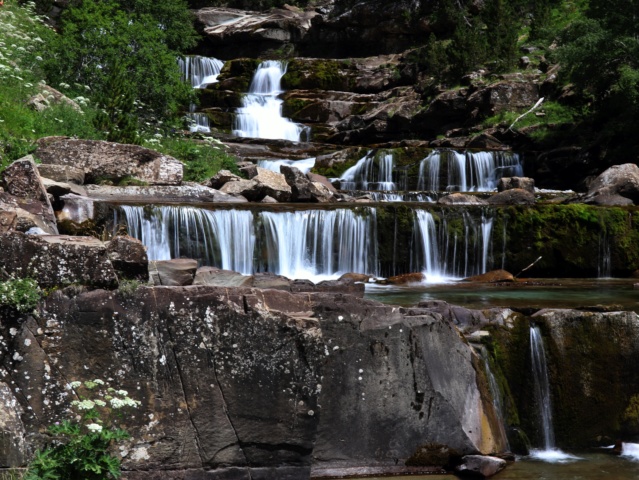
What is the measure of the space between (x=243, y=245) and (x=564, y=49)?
567 inches

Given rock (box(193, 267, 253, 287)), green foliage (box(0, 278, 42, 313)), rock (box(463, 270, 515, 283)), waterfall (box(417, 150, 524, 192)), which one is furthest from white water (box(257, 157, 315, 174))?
green foliage (box(0, 278, 42, 313))

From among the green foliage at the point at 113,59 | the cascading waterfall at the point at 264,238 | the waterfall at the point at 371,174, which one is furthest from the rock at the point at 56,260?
the waterfall at the point at 371,174

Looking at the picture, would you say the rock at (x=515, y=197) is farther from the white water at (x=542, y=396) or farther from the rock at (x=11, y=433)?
the rock at (x=11, y=433)

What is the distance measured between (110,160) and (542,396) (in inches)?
437

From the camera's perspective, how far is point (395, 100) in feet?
103

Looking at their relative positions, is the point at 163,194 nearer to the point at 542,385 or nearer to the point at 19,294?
the point at 542,385

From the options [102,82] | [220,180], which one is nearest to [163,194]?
[220,180]

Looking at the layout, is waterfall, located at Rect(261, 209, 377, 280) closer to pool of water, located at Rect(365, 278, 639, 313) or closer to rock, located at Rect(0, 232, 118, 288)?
pool of water, located at Rect(365, 278, 639, 313)

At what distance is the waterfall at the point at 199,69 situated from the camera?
3519cm

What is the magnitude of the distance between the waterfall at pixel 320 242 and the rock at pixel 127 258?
755cm

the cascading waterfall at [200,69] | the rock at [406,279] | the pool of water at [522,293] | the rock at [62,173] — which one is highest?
the cascading waterfall at [200,69]

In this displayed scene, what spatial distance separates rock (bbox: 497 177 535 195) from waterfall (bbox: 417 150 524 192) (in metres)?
1.56

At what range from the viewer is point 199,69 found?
1414 inches

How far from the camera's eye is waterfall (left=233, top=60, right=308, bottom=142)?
30.2 meters
